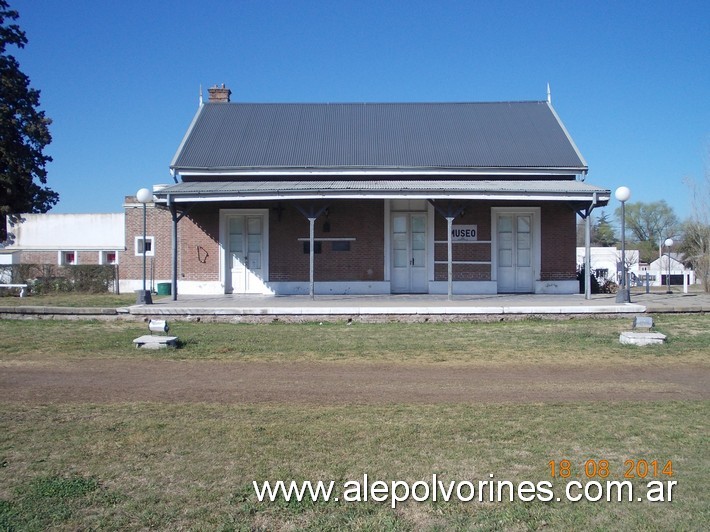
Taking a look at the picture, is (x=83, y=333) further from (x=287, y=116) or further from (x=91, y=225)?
(x=91, y=225)

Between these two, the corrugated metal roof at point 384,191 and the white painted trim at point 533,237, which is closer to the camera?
the corrugated metal roof at point 384,191

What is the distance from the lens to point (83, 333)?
1187cm

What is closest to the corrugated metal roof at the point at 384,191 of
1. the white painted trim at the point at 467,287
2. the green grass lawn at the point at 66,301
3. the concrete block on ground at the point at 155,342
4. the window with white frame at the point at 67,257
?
the white painted trim at the point at 467,287

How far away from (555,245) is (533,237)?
67 centimetres

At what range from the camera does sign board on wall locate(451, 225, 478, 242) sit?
58.2ft

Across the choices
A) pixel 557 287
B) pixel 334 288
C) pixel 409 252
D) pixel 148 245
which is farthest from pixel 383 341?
pixel 148 245

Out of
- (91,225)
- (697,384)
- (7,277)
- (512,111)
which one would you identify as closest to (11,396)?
(697,384)

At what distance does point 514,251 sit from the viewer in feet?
58.9

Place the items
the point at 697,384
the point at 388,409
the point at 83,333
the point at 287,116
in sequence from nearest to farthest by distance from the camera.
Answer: the point at 388,409, the point at 697,384, the point at 83,333, the point at 287,116

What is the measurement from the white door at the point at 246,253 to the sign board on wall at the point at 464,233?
5578 mm

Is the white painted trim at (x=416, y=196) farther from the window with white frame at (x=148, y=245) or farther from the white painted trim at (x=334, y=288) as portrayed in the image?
the window with white frame at (x=148, y=245)

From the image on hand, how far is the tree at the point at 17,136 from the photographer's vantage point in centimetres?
3238

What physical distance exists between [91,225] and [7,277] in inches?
238

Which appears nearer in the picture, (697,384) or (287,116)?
(697,384)
